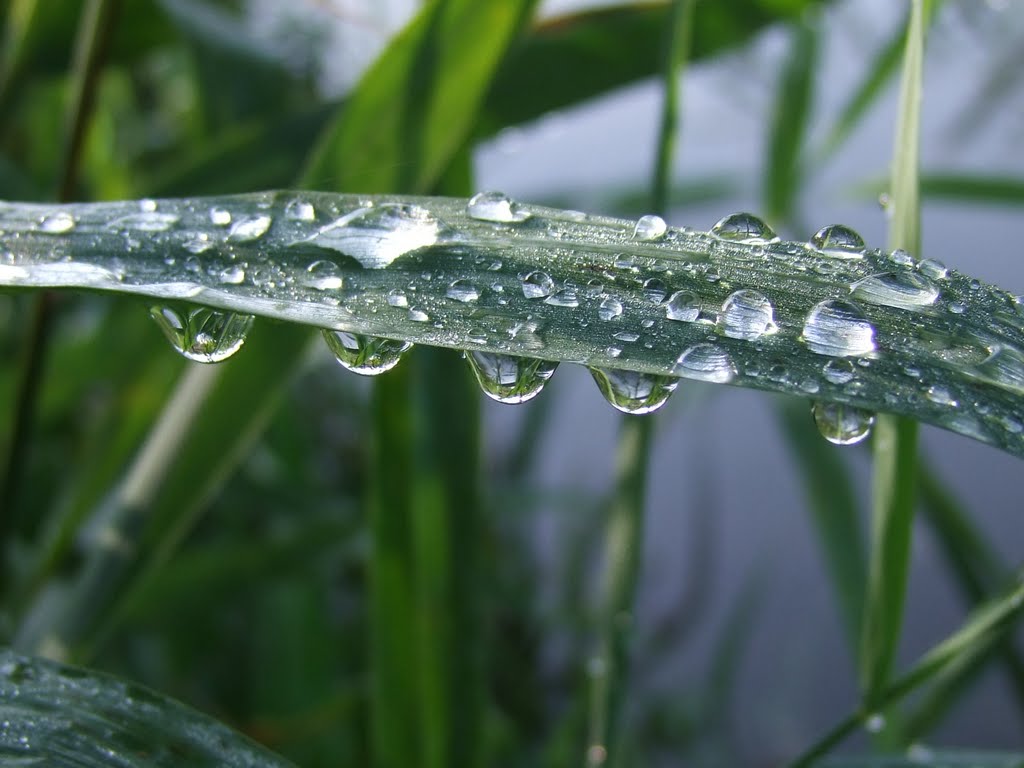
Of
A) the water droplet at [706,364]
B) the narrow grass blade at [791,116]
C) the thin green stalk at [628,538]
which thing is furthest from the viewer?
the narrow grass blade at [791,116]

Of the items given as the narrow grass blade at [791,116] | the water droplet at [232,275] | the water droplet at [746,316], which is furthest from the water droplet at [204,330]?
the narrow grass blade at [791,116]

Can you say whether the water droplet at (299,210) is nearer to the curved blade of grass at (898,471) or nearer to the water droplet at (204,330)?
the water droplet at (204,330)

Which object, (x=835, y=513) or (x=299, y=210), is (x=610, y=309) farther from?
(x=835, y=513)

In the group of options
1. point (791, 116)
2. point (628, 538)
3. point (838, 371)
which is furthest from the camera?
point (791, 116)

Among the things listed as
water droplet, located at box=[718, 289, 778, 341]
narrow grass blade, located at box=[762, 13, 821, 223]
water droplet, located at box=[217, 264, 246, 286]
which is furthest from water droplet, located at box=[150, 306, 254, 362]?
narrow grass blade, located at box=[762, 13, 821, 223]

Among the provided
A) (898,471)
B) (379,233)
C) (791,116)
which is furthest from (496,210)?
(791,116)

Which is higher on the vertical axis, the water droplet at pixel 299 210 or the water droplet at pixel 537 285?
the water droplet at pixel 299 210
